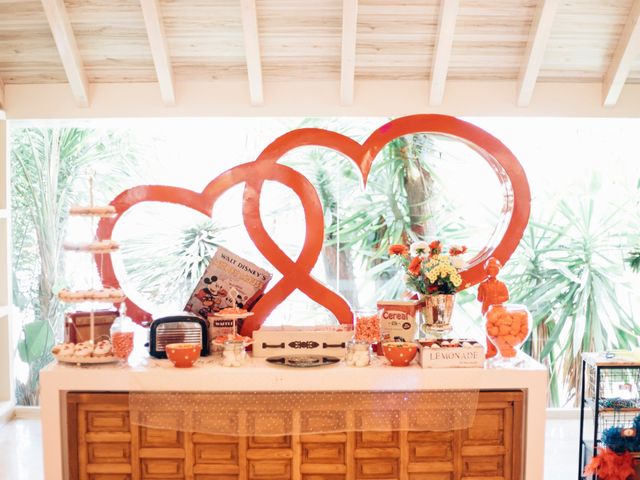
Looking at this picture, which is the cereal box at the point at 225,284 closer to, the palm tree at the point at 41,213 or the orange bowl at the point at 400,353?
the orange bowl at the point at 400,353

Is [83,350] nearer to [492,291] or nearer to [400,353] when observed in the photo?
[400,353]

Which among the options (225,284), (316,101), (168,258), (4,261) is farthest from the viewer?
(168,258)

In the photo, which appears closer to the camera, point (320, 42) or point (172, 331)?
point (172, 331)

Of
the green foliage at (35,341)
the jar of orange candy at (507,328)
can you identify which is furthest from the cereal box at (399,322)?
the green foliage at (35,341)

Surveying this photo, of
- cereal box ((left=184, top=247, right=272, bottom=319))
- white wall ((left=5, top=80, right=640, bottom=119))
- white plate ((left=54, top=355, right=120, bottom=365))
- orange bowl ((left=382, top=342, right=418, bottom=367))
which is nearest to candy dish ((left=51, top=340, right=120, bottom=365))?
white plate ((left=54, top=355, right=120, bottom=365))

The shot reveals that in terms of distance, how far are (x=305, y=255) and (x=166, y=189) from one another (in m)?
0.89

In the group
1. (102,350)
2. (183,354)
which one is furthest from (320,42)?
(102,350)

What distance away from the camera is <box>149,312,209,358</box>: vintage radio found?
136 inches

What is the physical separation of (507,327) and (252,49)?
2264 millimetres

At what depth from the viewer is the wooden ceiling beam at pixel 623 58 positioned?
13.3ft

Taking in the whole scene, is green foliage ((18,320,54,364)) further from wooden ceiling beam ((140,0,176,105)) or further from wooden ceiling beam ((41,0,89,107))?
wooden ceiling beam ((140,0,176,105))

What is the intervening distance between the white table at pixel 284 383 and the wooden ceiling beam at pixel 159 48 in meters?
1.94

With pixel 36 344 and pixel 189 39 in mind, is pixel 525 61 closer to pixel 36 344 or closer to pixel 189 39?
pixel 189 39

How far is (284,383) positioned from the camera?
325 centimetres
